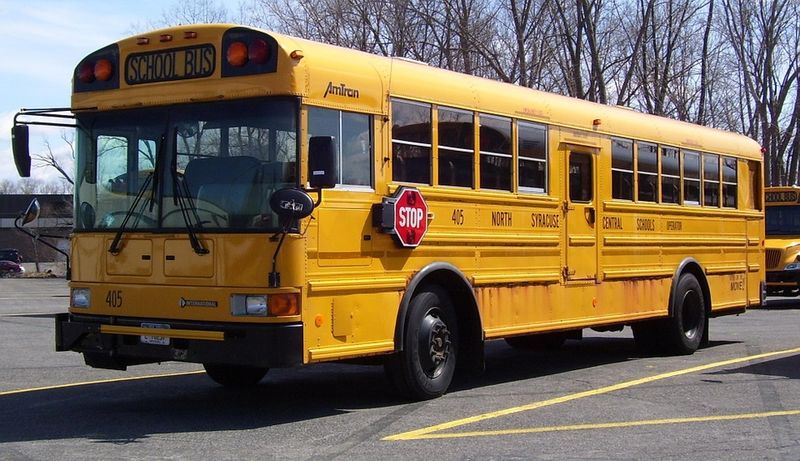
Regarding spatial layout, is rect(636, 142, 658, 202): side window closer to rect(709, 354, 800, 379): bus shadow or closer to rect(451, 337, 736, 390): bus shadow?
rect(451, 337, 736, 390): bus shadow

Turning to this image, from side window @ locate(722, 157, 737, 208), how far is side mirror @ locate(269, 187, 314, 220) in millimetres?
8149

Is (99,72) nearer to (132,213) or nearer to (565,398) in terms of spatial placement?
(132,213)

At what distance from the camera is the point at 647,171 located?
12.0 meters

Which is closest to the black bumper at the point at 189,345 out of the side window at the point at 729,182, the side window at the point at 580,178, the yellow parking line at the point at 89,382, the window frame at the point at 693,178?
the yellow parking line at the point at 89,382

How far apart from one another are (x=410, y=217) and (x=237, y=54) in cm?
193

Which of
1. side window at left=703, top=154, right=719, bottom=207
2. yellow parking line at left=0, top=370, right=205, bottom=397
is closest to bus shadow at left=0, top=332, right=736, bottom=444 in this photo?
yellow parking line at left=0, top=370, right=205, bottom=397

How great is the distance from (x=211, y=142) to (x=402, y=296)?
6.58 ft

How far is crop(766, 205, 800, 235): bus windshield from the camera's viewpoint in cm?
2356

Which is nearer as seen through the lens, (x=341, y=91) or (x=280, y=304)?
(x=280, y=304)

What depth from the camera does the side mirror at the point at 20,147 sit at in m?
8.38

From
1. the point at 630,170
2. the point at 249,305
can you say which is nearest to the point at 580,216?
the point at 630,170

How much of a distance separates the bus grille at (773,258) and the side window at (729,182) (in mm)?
9778

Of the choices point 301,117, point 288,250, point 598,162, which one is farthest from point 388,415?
point 598,162

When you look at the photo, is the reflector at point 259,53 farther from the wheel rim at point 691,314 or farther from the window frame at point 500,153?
the wheel rim at point 691,314
